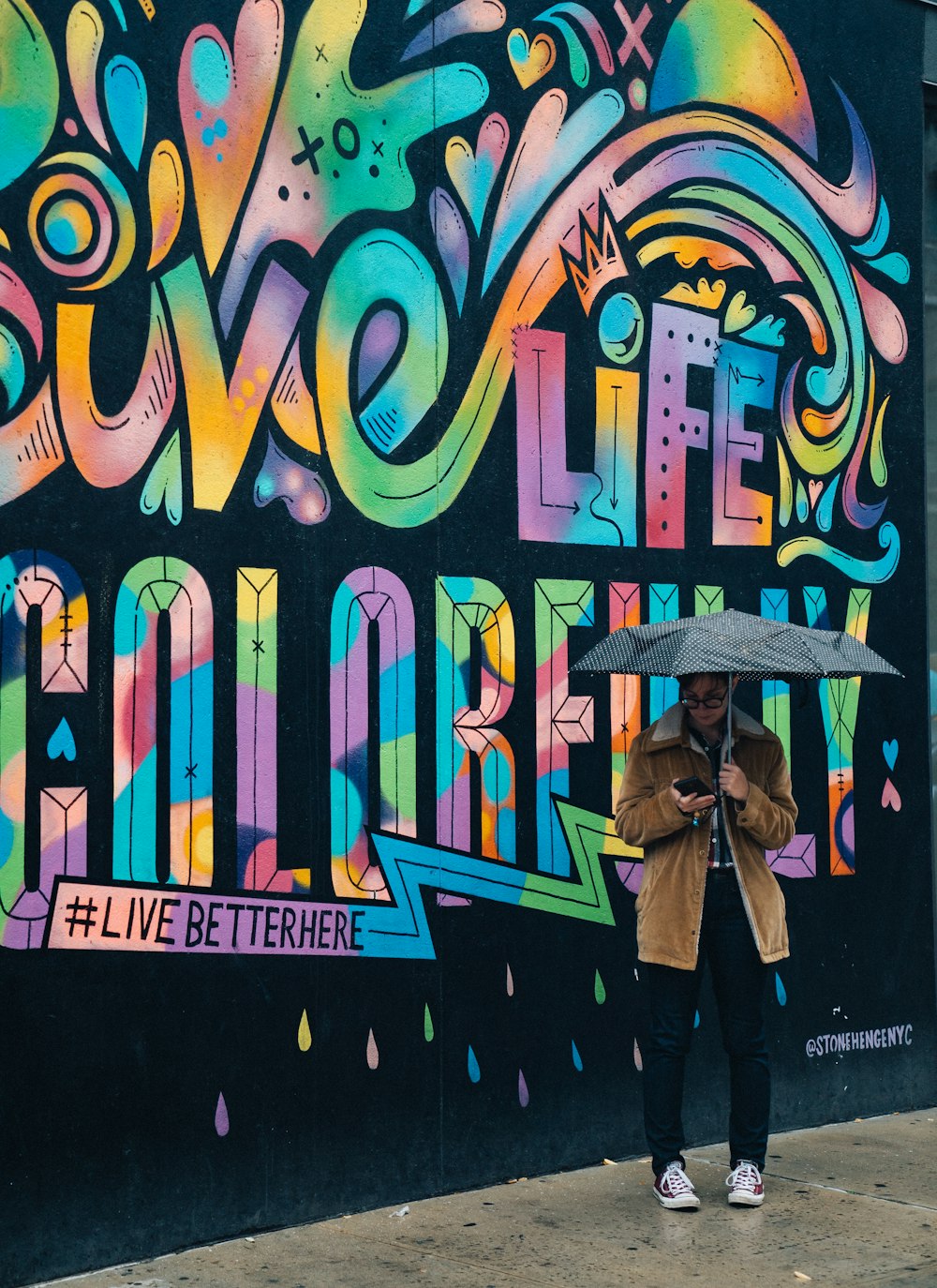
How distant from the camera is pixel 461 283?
21.1 feet

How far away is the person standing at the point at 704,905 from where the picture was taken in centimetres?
585

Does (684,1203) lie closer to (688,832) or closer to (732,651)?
(688,832)

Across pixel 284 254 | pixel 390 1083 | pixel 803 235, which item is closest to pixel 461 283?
pixel 284 254


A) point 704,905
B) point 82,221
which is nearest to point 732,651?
point 704,905

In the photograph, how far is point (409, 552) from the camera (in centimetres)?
624

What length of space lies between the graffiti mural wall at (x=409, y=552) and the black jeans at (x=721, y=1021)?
28.3 inches

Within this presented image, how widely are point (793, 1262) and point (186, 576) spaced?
2932mm

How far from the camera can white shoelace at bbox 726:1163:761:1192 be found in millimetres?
5941

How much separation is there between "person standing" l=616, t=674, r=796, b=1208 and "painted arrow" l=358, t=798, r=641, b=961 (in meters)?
0.66

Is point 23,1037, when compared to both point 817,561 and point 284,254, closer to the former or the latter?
point 284,254

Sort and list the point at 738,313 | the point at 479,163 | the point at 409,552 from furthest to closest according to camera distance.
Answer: the point at 738,313, the point at 479,163, the point at 409,552

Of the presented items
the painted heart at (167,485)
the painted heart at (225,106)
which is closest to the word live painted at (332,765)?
the painted heart at (167,485)

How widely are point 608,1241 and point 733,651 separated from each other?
6.50 ft

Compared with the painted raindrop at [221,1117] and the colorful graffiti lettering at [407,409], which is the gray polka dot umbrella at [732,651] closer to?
the colorful graffiti lettering at [407,409]
